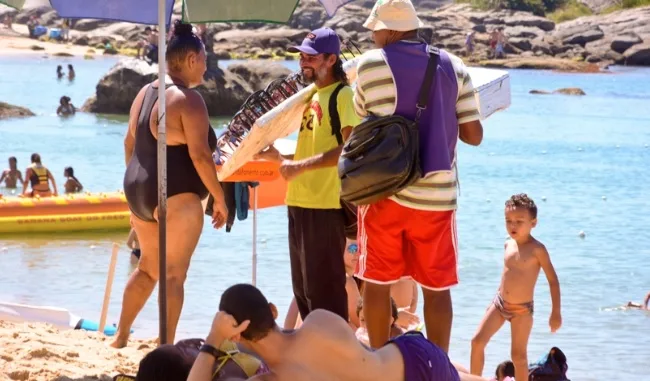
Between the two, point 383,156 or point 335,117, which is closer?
point 383,156

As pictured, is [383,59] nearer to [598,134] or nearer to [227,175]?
[227,175]

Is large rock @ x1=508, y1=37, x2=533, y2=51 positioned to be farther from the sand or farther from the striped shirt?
the striped shirt

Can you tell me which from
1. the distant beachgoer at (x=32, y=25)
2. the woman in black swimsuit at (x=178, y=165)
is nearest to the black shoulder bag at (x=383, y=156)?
the woman in black swimsuit at (x=178, y=165)

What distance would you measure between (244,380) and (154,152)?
196cm

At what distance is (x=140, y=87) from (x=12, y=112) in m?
3.75

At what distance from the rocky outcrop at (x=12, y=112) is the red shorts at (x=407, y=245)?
28.1m

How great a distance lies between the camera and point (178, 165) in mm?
6031

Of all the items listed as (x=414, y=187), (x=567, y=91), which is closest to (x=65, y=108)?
(x=567, y=91)

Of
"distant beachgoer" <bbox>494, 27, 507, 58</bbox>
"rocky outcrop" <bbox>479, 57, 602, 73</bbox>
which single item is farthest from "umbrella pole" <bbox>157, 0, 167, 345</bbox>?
"distant beachgoer" <bbox>494, 27, 507, 58</bbox>

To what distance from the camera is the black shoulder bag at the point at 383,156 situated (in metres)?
5.16

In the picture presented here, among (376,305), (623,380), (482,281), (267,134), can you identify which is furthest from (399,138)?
(482,281)

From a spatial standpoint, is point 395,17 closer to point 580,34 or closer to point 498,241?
point 498,241

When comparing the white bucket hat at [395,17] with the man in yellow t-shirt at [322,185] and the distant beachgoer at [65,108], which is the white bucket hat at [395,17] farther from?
the distant beachgoer at [65,108]

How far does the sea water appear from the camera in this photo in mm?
Result: 10492
